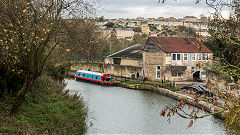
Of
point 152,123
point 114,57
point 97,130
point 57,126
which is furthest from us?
point 114,57

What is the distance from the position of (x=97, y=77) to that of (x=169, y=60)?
28.8 ft

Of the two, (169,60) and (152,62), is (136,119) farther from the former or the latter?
(152,62)

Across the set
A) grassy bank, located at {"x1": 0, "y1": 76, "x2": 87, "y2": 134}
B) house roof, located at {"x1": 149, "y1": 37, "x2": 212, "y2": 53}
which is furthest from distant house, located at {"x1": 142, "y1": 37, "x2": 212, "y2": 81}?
grassy bank, located at {"x1": 0, "y1": 76, "x2": 87, "y2": 134}

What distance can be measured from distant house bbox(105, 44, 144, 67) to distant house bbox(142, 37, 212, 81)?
3371 mm

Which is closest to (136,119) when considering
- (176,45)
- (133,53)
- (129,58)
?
(176,45)

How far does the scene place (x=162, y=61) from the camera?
35.4 metres

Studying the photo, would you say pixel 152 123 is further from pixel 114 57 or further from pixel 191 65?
pixel 114 57

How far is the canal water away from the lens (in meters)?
17.6

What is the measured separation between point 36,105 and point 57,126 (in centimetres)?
165

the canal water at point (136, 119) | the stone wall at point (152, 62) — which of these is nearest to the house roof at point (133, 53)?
the stone wall at point (152, 62)

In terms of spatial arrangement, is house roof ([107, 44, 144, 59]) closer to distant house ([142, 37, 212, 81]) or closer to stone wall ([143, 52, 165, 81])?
stone wall ([143, 52, 165, 81])

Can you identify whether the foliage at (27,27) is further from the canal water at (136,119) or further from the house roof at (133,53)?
the house roof at (133,53)

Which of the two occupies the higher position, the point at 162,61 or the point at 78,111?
the point at 162,61

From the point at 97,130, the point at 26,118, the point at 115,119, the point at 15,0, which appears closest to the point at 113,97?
the point at 115,119
